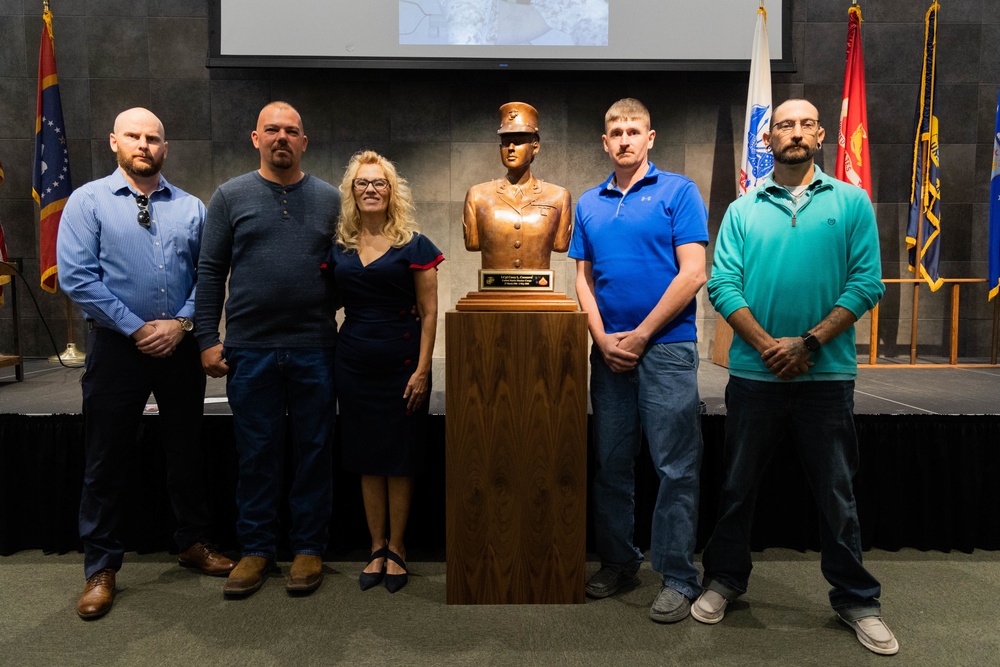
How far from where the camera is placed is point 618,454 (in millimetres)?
2236

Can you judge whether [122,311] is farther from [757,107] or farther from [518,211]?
[757,107]

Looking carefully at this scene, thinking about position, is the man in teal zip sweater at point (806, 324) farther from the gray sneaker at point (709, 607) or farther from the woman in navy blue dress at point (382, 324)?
the woman in navy blue dress at point (382, 324)

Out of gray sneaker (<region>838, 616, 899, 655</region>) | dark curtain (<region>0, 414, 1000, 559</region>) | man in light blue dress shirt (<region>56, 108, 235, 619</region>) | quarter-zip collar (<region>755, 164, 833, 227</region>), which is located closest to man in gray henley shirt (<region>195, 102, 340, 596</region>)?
man in light blue dress shirt (<region>56, 108, 235, 619</region>)

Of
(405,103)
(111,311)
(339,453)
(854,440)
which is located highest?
(405,103)

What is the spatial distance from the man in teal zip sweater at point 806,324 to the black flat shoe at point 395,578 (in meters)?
1.10

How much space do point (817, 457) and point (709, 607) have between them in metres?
0.56

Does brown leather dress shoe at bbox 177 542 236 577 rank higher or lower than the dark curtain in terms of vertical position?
lower

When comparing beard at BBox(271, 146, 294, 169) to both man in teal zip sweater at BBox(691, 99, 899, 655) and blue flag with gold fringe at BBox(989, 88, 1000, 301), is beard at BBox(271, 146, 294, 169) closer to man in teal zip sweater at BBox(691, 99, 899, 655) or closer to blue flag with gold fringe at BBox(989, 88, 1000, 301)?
man in teal zip sweater at BBox(691, 99, 899, 655)

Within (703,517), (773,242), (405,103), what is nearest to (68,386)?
(405,103)

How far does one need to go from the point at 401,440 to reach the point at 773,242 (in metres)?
1.29

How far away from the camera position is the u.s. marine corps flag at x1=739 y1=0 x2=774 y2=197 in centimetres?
516

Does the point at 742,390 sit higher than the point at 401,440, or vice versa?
the point at 742,390

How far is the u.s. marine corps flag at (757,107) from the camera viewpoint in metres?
5.16

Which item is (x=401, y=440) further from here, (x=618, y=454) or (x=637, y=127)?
(x=637, y=127)
